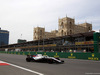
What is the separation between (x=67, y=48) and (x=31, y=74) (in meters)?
33.6

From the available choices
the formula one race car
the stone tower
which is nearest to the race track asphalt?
the formula one race car

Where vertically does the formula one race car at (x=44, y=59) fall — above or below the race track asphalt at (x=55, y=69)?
above

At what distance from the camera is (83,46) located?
33812 millimetres

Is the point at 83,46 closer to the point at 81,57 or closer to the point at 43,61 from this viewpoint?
the point at 81,57

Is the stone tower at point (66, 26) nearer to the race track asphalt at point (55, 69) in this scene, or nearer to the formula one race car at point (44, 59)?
the formula one race car at point (44, 59)

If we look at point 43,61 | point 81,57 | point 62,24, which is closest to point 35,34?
point 62,24

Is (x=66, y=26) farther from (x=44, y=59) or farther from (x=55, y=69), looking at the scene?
(x=55, y=69)

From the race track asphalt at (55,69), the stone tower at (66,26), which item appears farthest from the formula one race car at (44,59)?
the stone tower at (66,26)

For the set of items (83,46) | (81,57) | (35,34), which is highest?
(35,34)

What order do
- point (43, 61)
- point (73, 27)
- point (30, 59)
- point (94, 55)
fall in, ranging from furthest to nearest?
1. point (73, 27)
2. point (94, 55)
3. point (30, 59)
4. point (43, 61)

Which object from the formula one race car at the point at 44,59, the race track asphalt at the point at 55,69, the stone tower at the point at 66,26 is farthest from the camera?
the stone tower at the point at 66,26

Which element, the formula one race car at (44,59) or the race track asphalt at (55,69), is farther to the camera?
the formula one race car at (44,59)

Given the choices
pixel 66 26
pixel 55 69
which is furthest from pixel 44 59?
pixel 66 26

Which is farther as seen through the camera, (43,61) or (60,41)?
(60,41)
